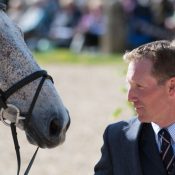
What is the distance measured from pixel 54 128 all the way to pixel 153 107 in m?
0.66

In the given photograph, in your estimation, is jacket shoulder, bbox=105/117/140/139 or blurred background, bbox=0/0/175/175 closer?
jacket shoulder, bbox=105/117/140/139

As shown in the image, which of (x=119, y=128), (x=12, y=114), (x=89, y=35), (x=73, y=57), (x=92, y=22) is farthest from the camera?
(x=89, y=35)

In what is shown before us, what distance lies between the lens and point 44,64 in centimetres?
1712

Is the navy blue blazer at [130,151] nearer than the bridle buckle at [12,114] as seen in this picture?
Yes

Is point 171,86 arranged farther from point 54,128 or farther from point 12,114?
point 12,114

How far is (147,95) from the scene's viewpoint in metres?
3.72

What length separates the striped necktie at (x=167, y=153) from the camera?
12.2ft

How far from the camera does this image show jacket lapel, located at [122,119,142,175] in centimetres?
377

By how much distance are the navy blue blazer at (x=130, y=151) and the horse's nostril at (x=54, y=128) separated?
293 mm

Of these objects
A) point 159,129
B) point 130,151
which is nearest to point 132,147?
point 130,151

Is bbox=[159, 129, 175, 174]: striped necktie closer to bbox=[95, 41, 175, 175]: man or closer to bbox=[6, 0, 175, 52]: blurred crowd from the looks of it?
bbox=[95, 41, 175, 175]: man

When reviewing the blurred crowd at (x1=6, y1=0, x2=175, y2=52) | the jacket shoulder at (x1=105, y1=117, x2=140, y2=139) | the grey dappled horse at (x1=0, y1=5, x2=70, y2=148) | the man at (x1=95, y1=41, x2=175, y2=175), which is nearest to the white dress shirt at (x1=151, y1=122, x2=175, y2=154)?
the man at (x1=95, y1=41, x2=175, y2=175)

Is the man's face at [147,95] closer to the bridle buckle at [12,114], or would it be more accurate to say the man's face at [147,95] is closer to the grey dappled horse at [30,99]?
the grey dappled horse at [30,99]

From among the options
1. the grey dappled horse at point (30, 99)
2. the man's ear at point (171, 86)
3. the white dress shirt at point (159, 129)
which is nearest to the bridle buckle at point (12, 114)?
the grey dappled horse at point (30, 99)
